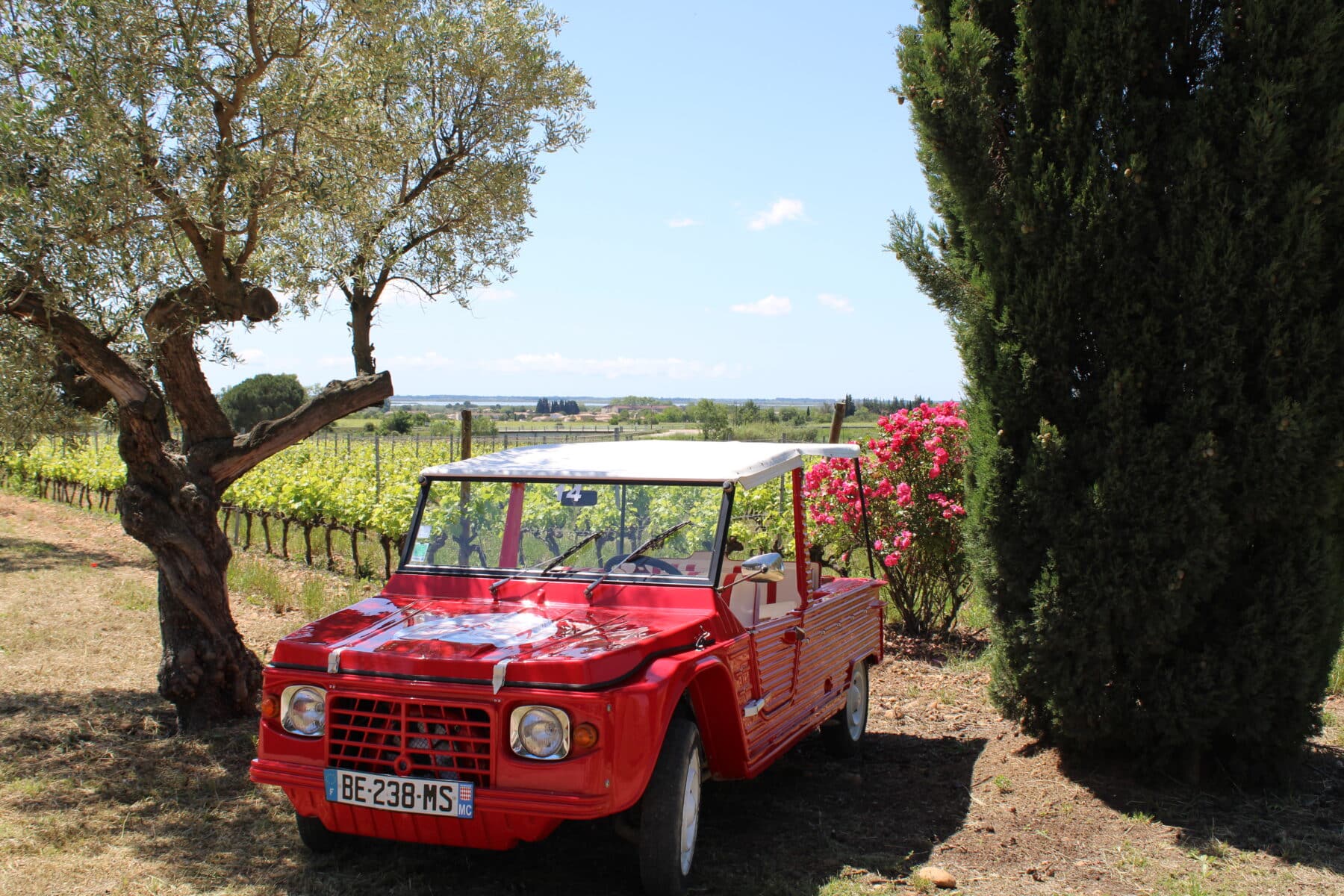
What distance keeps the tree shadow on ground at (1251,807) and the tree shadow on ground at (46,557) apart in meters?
13.8

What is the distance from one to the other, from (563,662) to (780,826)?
2.05 metres

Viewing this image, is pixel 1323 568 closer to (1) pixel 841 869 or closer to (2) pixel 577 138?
(1) pixel 841 869

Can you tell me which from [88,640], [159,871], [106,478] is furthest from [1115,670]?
[106,478]

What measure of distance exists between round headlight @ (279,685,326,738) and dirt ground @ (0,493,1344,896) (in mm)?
697

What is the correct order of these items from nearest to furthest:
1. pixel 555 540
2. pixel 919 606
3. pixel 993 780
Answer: pixel 555 540 → pixel 993 780 → pixel 919 606

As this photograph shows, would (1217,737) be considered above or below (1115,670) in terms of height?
below

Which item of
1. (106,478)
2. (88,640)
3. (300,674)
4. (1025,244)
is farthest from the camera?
(106,478)

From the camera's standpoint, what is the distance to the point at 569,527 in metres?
5.43

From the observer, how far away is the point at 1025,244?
575 centimetres

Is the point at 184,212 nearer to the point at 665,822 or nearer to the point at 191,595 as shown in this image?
the point at 191,595

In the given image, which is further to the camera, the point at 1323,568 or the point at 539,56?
the point at 539,56

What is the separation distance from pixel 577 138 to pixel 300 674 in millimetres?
5799

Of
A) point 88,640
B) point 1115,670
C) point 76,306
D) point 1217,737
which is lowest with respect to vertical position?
point 88,640

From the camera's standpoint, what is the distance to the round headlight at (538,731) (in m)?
3.91
